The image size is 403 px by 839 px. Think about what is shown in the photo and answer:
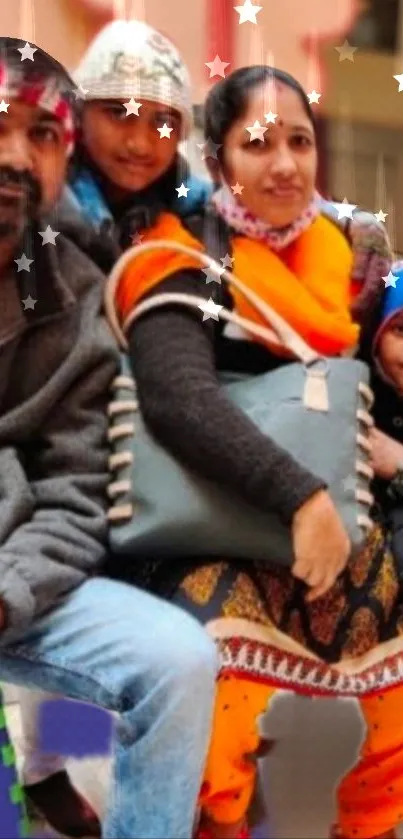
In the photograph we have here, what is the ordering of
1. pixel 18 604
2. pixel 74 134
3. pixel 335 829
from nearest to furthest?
pixel 18 604 < pixel 74 134 < pixel 335 829

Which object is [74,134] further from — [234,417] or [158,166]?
[234,417]

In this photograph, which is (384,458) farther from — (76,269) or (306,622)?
(76,269)

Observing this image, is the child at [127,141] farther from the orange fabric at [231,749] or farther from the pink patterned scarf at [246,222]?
the orange fabric at [231,749]

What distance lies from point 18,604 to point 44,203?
332mm

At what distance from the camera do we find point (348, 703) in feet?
3.39

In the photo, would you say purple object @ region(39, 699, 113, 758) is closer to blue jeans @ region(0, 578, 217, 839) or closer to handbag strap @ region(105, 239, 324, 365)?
blue jeans @ region(0, 578, 217, 839)

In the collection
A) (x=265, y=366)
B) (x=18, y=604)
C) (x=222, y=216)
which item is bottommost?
(x=18, y=604)

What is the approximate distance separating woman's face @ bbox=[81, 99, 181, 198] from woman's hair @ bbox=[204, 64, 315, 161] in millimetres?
32

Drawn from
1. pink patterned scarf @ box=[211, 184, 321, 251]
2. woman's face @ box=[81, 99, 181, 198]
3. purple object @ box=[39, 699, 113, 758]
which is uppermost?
woman's face @ box=[81, 99, 181, 198]

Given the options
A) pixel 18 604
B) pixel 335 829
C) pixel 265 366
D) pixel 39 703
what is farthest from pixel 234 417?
pixel 335 829

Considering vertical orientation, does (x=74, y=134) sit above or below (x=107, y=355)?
above

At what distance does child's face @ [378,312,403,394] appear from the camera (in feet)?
3.15

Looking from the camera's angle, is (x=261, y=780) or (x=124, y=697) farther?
(x=261, y=780)

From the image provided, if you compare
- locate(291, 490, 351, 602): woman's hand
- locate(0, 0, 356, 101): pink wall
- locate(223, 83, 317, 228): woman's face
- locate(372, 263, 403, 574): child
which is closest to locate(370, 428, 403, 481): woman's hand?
locate(372, 263, 403, 574): child
